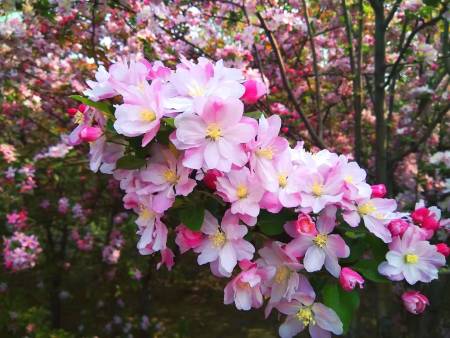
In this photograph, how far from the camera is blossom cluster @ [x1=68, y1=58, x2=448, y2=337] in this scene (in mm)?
854

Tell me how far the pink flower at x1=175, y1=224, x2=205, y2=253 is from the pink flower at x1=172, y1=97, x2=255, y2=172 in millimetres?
162

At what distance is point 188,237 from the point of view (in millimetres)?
944

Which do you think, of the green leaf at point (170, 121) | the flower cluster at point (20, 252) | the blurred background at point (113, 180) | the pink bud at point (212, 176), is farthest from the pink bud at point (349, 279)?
the flower cluster at point (20, 252)

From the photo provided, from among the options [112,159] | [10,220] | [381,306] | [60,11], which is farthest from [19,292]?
[112,159]

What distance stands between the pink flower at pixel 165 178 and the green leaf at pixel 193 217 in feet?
0.15

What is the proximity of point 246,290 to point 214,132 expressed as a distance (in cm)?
35

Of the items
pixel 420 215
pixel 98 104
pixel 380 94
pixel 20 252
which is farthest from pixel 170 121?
pixel 20 252

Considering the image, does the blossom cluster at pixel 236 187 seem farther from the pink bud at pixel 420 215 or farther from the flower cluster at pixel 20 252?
the flower cluster at pixel 20 252

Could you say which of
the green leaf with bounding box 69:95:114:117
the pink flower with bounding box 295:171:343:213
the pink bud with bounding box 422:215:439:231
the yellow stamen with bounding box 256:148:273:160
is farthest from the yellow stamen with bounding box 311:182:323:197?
the green leaf with bounding box 69:95:114:117

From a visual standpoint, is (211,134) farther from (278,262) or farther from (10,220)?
(10,220)

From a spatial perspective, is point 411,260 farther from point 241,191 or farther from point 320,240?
point 241,191

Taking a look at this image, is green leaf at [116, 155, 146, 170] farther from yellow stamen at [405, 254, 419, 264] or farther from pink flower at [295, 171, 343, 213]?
yellow stamen at [405, 254, 419, 264]

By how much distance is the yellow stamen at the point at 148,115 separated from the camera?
858 millimetres

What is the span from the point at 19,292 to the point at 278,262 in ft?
16.2
